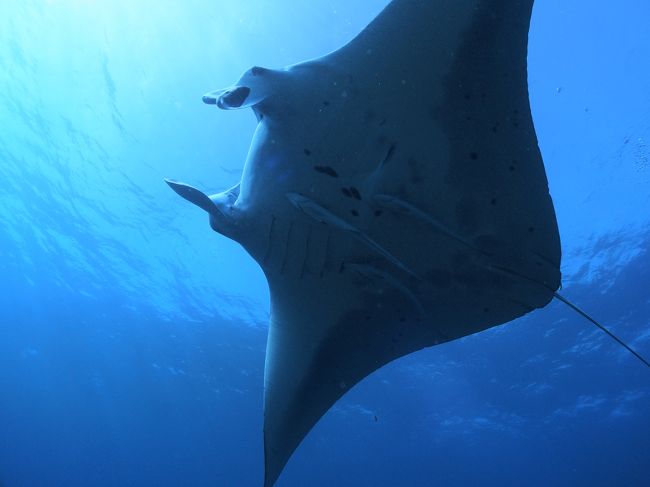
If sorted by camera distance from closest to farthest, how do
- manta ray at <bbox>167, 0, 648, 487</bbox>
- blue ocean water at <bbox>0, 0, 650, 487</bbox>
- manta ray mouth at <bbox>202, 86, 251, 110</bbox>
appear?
1. manta ray at <bbox>167, 0, 648, 487</bbox>
2. manta ray mouth at <bbox>202, 86, 251, 110</bbox>
3. blue ocean water at <bbox>0, 0, 650, 487</bbox>

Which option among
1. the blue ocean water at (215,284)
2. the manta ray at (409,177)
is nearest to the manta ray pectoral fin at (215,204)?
the manta ray at (409,177)

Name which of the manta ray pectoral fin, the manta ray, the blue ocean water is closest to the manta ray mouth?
the manta ray

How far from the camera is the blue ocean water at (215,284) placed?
9.77 m

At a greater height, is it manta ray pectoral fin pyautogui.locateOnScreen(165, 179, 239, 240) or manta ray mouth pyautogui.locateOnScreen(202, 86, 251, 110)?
manta ray mouth pyautogui.locateOnScreen(202, 86, 251, 110)

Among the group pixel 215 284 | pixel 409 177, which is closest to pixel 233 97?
pixel 409 177

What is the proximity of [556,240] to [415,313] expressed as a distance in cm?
93

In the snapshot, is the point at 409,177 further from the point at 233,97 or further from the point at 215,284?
the point at 215,284

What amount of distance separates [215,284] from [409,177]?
53.1ft

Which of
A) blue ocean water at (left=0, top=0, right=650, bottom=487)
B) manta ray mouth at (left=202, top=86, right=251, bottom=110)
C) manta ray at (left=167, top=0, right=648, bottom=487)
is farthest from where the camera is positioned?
blue ocean water at (left=0, top=0, right=650, bottom=487)

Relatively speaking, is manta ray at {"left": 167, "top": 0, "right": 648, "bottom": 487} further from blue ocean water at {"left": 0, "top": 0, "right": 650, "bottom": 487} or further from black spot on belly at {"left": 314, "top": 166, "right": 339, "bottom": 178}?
blue ocean water at {"left": 0, "top": 0, "right": 650, "bottom": 487}

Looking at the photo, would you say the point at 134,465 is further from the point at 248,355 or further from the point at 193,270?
the point at 193,270

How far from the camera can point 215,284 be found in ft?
57.9

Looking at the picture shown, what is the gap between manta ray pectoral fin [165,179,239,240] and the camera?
2.41m

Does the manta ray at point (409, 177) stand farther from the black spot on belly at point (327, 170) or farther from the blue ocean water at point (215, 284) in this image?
the blue ocean water at point (215, 284)
